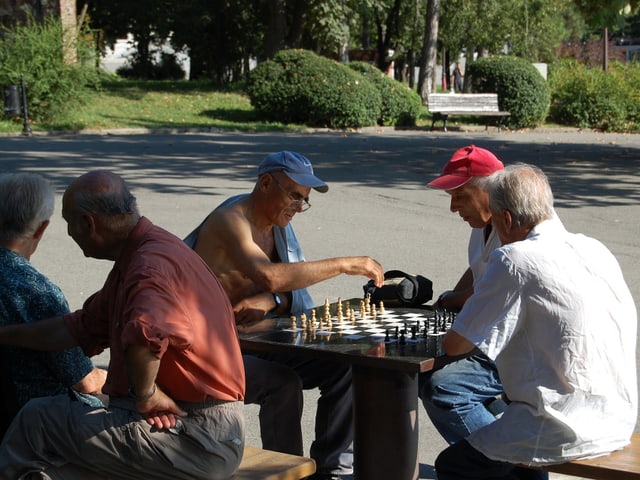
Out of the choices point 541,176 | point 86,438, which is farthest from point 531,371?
point 86,438

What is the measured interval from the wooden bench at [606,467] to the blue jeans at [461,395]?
65 centimetres

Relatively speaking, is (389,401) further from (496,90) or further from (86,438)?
(496,90)

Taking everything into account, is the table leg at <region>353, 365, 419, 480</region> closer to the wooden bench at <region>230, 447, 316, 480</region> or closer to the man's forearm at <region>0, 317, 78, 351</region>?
the wooden bench at <region>230, 447, 316, 480</region>

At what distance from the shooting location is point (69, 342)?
356 cm

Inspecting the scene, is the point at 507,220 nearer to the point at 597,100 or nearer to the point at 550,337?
the point at 550,337

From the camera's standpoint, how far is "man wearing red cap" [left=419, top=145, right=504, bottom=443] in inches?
166

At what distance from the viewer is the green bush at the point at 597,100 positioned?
31047 millimetres

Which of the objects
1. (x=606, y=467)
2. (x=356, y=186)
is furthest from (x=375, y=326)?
(x=356, y=186)

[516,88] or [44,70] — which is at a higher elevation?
[44,70]

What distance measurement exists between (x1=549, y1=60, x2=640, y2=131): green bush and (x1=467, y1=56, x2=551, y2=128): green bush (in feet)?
5.03

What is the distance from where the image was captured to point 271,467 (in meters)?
3.57

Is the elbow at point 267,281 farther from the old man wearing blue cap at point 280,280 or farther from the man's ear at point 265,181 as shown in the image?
the man's ear at point 265,181

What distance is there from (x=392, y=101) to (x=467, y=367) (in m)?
25.5

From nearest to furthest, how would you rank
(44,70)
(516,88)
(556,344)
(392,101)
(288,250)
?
(556,344) < (288,250) < (44,70) < (392,101) < (516,88)
